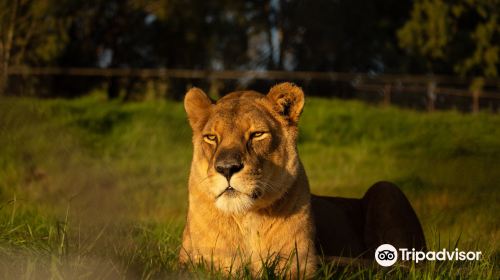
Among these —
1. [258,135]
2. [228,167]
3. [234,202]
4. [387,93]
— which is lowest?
[387,93]

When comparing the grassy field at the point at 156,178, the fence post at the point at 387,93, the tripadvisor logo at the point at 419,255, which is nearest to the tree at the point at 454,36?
the fence post at the point at 387,93

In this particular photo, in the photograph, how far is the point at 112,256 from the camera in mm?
4203

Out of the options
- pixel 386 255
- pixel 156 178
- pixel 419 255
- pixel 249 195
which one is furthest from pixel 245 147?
pixel 156 178

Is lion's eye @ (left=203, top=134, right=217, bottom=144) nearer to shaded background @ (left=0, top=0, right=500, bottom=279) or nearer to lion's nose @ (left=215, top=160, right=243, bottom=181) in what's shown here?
lion's nose @ (left=215, top=160, right=243, bottom=181)

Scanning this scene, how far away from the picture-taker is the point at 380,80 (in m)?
29.4

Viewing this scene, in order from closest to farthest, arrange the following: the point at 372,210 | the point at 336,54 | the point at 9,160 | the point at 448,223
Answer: the point at 372,210, the point at 448,223, the point at 9,160, the point at 336,54

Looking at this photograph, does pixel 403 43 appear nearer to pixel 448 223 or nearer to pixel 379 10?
pixel 379 10

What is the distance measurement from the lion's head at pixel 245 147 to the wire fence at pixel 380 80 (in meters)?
21.4

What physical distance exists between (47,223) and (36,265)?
1.79 m

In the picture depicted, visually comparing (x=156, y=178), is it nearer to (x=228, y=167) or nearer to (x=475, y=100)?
(x=228, y=167)

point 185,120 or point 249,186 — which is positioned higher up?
point 249,186

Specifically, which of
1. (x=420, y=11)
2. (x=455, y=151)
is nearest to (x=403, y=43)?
(x=420, y=11)

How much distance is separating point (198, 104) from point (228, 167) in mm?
670

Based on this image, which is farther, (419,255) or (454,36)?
(454,36)
